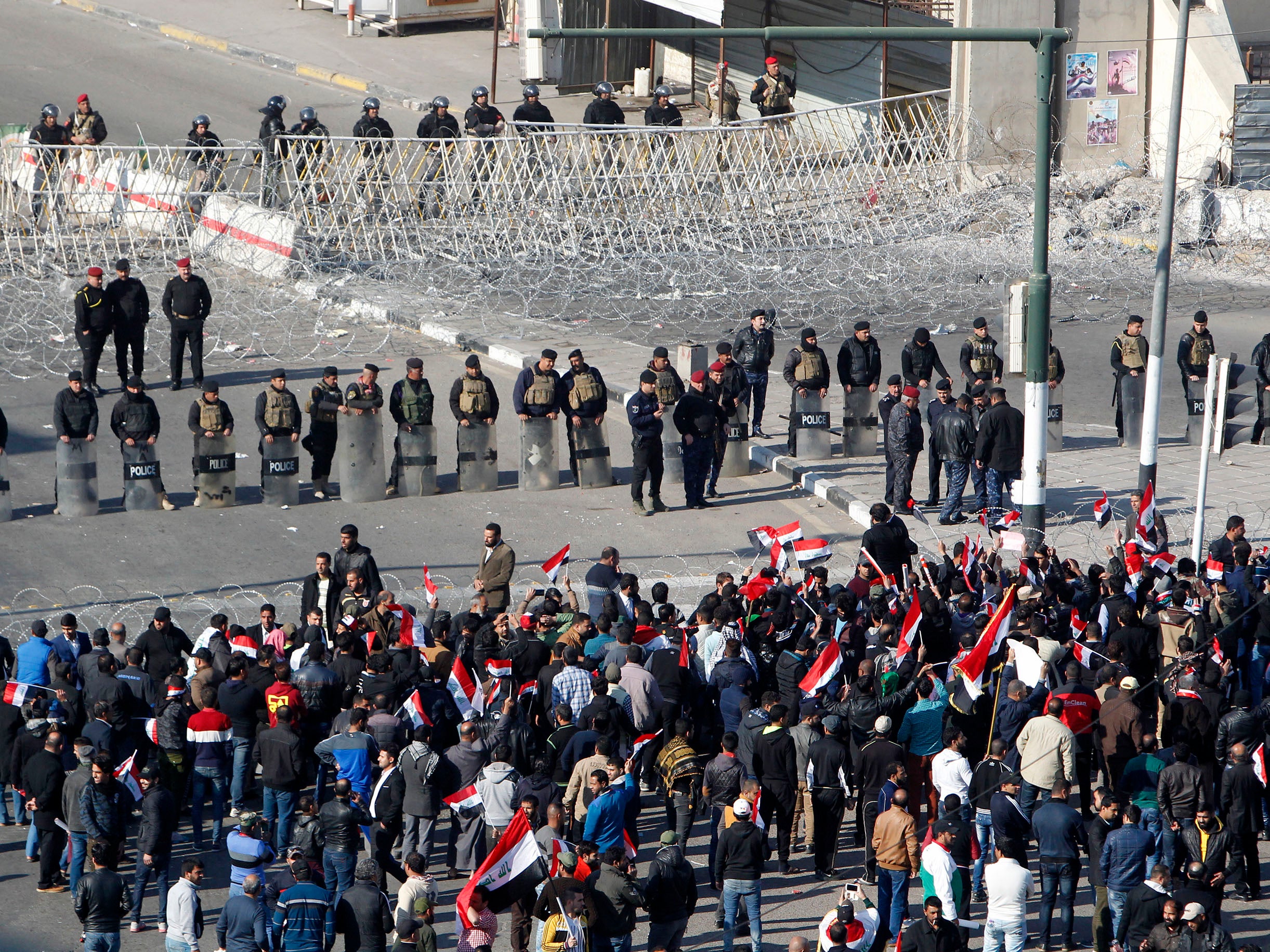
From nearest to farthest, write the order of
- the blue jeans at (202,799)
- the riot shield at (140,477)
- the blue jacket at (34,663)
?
the blue jeans at (202,799)
the blue jacket at (34,663)
the riot shield at (140,477)

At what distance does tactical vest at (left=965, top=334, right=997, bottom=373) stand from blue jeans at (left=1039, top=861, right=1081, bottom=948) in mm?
9348

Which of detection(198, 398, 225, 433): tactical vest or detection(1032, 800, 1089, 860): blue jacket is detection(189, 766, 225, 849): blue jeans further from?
detection(198, 398, 225, 433): tactical vest

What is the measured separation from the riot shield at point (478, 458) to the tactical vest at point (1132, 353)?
6.90 metres

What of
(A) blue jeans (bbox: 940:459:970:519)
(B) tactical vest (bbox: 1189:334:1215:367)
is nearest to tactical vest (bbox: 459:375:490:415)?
(A) blue jeans (bbox: 940:459:970:519)

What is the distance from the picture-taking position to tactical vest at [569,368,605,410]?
60.5 feet

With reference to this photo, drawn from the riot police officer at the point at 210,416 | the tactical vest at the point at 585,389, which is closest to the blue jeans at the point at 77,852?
the riot police officer at the point at 210,416

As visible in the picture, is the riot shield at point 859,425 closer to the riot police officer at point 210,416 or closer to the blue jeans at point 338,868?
the riot police officer at point 210,416

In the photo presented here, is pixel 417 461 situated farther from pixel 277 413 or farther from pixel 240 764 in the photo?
pixel 240 764

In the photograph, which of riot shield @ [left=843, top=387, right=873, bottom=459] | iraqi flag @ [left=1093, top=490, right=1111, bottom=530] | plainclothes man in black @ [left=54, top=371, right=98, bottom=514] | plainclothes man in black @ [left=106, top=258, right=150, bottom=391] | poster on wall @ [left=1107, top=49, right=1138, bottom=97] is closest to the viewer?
iraqi flag @ [left=1093, top=490, right=1111, bottom=530]

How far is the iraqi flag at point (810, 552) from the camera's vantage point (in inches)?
593

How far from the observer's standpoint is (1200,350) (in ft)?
65.6

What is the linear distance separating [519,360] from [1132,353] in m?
7.23

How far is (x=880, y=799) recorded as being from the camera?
11.7 m

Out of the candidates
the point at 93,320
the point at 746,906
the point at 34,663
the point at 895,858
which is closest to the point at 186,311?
the point at 93,320
